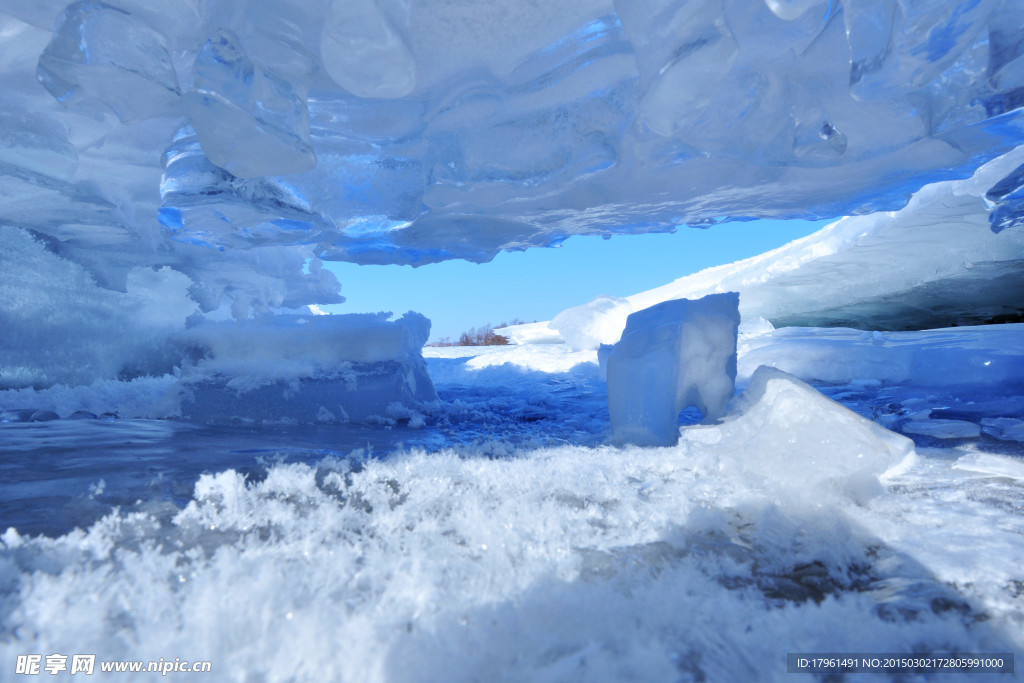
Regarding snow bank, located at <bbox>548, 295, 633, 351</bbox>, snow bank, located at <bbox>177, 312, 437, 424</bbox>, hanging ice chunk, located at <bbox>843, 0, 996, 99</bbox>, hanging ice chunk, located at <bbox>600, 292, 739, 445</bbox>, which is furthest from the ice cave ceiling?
snow bank, located at <bbox>548, 295, 633, 351</bbox>

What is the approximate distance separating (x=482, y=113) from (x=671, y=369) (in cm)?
172

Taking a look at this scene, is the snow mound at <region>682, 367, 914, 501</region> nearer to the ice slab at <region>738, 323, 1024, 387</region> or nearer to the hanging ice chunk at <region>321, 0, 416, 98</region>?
the hanging ice chunk at <region>321, 0, 416, 98</region>

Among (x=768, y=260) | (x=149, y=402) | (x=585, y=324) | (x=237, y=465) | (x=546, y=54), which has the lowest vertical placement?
(x=237, y=465)

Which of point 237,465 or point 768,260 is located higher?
point 768,260

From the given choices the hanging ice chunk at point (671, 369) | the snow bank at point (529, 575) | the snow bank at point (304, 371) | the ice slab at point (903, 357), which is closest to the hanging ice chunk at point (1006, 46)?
the hanging ice chunk at point (671, 369)

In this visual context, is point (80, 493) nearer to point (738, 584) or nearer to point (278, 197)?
point (738, 584)

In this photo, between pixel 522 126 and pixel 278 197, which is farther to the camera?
pixel 278 197

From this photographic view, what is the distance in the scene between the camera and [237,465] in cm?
183

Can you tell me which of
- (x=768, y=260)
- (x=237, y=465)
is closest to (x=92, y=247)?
(x=237, y=465)

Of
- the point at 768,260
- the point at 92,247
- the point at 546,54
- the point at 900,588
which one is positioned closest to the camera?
the point at 900,588

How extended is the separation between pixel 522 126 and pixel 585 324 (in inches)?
193

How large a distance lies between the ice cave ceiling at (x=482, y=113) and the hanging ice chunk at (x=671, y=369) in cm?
89

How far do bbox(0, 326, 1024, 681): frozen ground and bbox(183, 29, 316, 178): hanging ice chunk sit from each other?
1.26m

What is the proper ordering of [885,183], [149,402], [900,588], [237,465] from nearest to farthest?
[900,588] → [237,465] → [885,183] → [149,402]
